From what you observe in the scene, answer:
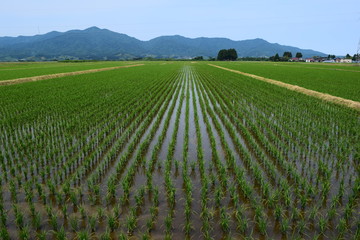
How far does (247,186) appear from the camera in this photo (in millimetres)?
4664

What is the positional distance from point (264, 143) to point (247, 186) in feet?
9.93

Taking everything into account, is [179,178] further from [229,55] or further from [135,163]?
[229,55]

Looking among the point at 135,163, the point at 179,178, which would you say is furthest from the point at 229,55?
the point at 179,178

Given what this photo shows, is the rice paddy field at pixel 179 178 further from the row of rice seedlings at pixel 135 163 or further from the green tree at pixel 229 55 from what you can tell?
the green tree at pixel 229 55

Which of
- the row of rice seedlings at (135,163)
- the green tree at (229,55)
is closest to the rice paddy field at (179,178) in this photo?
the row of rice seedlings at (135,163)

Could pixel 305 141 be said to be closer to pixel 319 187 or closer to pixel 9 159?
pixel 319 187

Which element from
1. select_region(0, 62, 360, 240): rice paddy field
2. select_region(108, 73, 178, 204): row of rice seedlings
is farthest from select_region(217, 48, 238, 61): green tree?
select_region(108, 73, 178, 204): row of rice seedlings

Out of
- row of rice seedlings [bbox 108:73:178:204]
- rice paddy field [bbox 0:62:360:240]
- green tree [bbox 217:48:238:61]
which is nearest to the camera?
rice paddy field [bbox 0:62:360:240]

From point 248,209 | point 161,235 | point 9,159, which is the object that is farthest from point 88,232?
point 9,159

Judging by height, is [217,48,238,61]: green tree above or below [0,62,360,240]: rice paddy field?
above

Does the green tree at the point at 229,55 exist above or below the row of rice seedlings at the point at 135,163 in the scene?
above

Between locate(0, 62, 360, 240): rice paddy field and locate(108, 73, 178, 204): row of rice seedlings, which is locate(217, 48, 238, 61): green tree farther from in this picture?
locate(108, 73, 178, 204): row of rice seedlings

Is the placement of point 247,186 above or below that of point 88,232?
above

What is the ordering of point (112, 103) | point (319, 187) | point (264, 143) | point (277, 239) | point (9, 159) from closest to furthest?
point (277, 239) < point (319, 187) < point (9, 159) < point (264, 143) < point (112, 103)
